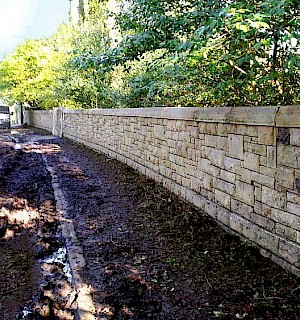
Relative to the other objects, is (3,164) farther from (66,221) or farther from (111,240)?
(111,240)

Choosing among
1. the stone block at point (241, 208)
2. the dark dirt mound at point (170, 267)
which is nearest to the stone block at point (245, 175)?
the stone block at point (241, 208)

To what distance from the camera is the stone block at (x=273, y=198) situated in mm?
3273

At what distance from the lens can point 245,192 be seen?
3.87 metres

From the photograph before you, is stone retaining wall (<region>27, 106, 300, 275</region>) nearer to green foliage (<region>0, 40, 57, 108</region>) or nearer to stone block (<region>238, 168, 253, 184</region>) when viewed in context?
stone block (<region>238, 168, 253, 184</region>)

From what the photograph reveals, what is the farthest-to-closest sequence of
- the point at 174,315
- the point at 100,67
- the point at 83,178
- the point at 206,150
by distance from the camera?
the point at 83,178
the point at 100,67
the point at 206,150
the point at 174,315

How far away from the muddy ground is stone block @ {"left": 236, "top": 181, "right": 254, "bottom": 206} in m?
0.40

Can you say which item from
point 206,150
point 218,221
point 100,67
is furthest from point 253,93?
point 100,67

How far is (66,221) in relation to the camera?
4.89m

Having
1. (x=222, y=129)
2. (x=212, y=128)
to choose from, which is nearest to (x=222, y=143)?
(x=222, y=129)

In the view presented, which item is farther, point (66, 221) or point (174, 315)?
point (66, 221)

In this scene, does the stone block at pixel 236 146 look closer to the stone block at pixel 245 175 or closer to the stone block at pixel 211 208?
the stone block at pixel 245 175

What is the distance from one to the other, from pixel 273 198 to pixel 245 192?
0.49 meters

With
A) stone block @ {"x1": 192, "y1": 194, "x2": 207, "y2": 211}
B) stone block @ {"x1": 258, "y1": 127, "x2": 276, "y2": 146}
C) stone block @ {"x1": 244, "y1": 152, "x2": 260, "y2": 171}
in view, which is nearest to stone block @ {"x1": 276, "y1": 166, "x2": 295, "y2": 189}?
stone block @ {"x1": 258, "y1": 127, "x2": 276, "y2": 146}

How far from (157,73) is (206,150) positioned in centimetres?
233
